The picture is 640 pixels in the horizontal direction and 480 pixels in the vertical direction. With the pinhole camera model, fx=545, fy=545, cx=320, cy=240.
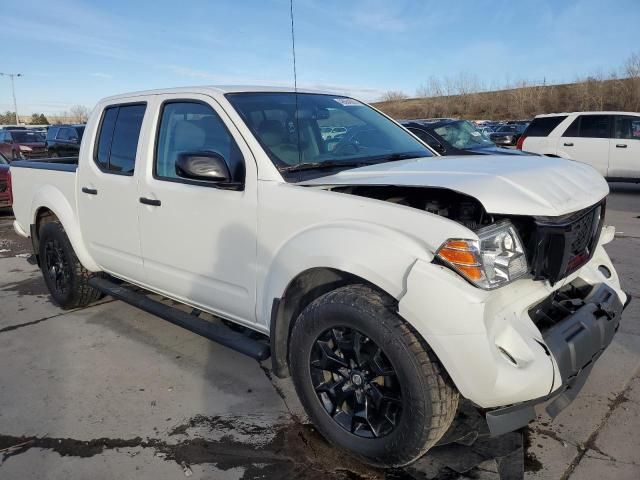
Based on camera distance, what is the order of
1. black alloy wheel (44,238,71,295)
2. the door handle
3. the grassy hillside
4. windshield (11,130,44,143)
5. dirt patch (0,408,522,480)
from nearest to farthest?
dirt patch (0,408,522,480), the door handle, black alloy wheel (44,238,71,295), windshield (11,130,44,143), the grassy hillside

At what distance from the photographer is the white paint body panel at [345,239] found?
88.7 inches

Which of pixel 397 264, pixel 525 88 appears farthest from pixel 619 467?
pixel 525 88

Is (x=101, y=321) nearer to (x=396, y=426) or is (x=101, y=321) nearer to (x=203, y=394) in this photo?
(x=203, y=394)

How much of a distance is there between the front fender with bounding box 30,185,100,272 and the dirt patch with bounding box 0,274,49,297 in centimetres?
132

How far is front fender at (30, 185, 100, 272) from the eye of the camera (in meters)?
4.66

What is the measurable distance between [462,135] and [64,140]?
49.2ft

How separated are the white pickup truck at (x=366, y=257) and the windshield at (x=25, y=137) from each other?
1967 centimetres

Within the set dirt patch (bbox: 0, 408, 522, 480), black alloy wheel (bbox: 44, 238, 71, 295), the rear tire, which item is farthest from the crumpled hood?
black alloy wheel (bbox: 44, 238, 71, 295)

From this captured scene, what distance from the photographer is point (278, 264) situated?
289cm

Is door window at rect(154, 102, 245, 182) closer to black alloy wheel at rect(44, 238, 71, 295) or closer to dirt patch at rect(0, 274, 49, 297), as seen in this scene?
black alloy wheel at rect(44, 238, 71, 295)

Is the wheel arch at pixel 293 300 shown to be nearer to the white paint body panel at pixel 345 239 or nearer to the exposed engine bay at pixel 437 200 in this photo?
the white paint body panel at pixel 345 239

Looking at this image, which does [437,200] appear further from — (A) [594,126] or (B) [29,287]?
(A) [594,126]

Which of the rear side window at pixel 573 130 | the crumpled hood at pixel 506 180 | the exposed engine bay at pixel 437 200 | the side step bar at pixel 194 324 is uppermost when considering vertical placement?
the rear side window at pixel 573 130

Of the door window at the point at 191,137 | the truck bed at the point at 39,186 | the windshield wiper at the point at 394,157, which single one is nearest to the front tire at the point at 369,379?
the door window at the point at 191,137
